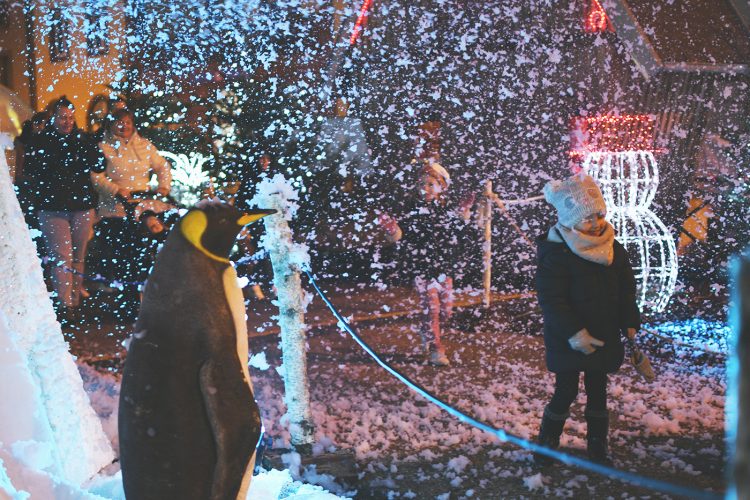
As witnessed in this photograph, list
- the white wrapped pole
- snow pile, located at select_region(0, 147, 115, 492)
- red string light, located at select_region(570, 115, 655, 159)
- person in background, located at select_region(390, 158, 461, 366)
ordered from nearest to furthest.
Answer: snow pile, located at select_region(0, 147, 115, 492) < the white wrapped pole < person in background, located at select_region(390, 158, 461, 366) < red string light, located at select_region(570, 115, 655, 159)

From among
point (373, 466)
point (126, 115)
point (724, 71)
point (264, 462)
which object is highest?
point (724, 71)

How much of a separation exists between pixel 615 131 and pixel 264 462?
4.77m

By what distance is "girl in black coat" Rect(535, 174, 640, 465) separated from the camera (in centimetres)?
326

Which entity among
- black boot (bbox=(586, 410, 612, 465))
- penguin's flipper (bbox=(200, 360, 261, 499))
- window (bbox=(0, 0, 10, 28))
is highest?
window (bbox=(0, 0, 10, 28))

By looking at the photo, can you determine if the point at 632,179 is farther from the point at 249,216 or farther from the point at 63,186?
the point at 63,186

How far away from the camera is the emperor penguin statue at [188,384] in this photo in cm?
170

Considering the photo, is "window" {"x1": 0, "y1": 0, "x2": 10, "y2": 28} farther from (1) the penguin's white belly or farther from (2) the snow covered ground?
(1) the penguin's white belly

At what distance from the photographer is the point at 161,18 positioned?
27.7 feet

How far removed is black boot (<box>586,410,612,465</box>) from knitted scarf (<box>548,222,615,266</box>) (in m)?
0.73

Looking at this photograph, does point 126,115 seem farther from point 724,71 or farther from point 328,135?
point 724,71

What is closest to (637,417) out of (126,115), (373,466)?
(373,466)

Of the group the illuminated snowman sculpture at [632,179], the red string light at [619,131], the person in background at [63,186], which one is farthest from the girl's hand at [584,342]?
the person in background at [63,186]

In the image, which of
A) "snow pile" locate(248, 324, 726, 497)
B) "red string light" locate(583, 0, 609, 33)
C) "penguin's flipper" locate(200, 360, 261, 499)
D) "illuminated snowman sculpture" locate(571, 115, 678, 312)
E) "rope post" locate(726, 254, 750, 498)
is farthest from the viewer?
"red string light" locate(583, 0, 609, 33)

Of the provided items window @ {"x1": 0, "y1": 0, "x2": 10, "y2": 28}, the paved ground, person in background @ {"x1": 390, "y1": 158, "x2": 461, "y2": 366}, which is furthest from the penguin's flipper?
window @ {"x1": 0, "y1": 0, "x2": 10, "y2": 28}
